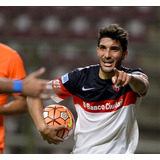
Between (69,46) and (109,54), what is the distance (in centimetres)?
383

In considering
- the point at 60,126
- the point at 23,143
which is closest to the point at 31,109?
the point at 60,126

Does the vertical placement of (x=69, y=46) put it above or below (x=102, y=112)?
above

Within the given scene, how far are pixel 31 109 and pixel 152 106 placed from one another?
15.0ft

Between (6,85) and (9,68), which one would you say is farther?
(9,68)

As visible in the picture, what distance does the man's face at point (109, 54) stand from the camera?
3766 mm

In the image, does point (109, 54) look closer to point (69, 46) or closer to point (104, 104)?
point (104, 104)

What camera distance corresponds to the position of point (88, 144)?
12.7ft

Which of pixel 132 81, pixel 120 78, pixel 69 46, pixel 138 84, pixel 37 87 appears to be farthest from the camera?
pixel 69 46

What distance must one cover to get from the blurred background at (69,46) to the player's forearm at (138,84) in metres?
3.79

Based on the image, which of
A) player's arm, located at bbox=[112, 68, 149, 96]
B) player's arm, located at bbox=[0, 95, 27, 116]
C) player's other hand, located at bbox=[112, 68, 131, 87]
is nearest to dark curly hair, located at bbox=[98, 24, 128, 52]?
player's arm, located at bbox=[112, 68, 149, 96]

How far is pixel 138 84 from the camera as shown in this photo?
3.51 m

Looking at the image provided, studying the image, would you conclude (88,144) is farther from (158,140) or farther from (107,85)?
(158,140)

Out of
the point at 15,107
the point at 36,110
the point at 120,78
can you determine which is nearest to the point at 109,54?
the point at 120,78

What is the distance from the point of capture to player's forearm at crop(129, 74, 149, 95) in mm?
3379
